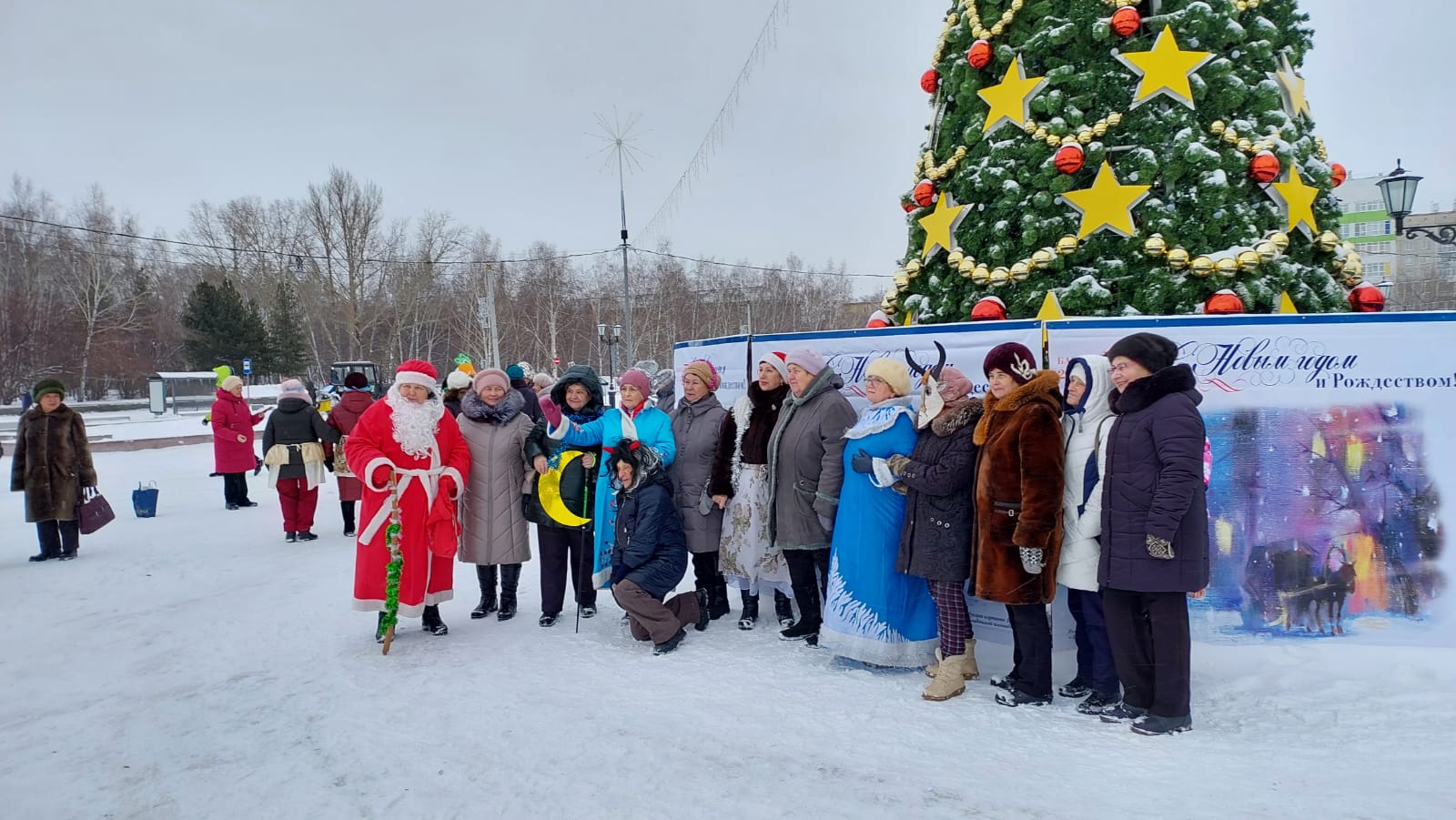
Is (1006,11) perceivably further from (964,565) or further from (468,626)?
(468,626)

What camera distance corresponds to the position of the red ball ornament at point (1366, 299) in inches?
200

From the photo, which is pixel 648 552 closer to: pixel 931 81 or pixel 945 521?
pixel 945 521

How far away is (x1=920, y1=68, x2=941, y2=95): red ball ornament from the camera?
6.35m

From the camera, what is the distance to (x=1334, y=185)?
545 centimetres

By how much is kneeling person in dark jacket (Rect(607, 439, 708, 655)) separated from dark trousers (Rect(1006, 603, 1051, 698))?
6.49 feet

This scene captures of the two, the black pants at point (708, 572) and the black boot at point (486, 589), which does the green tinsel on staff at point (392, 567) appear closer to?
the black boot at point (486, 589)

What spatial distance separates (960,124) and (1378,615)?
4.22 meters

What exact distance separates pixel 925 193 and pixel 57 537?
28.4 ft

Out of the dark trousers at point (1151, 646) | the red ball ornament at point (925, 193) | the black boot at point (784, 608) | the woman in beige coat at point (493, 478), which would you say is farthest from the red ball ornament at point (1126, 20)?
the woman in beige coat at point (493, 478)

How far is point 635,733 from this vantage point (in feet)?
11.5

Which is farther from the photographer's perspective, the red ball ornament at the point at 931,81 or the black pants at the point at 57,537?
the black pants at the point at 57,537

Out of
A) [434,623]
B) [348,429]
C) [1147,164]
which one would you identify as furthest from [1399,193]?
[348,429]

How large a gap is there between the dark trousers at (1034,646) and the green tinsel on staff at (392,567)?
11.8 ft

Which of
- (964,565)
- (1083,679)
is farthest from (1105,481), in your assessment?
(1083,679)
